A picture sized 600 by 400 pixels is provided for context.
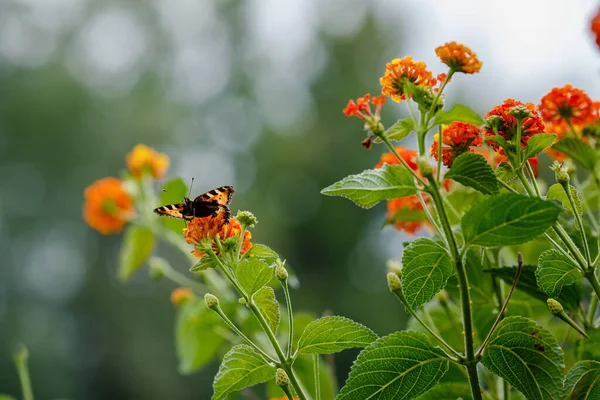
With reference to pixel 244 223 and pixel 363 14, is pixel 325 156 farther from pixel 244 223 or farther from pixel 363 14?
pixel 244 223

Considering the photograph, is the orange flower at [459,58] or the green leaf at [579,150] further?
the green leaf at [579,150]

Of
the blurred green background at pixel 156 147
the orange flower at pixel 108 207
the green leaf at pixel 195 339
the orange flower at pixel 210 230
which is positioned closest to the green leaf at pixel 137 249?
the orange flower at pixel 108 207

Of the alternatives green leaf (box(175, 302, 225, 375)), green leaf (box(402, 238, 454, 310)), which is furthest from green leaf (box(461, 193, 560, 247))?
green leaf (box(175, 302, 225, 375))

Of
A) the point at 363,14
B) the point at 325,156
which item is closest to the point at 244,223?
the point at 325,156

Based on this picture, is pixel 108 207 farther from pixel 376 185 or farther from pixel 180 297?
pixel 376 185

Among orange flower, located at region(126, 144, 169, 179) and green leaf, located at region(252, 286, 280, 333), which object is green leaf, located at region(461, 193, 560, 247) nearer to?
green leaf, located at region(252, 286, 280, 333)

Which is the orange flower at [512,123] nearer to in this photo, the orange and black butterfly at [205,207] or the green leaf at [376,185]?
the green leaf at [376,185]
